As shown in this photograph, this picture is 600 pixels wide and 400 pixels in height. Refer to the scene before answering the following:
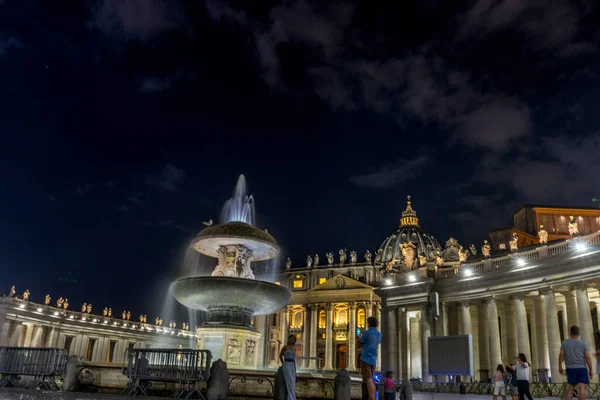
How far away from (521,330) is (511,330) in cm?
430

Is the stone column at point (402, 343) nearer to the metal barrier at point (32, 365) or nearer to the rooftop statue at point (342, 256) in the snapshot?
the metal barrier at point (32, 365)

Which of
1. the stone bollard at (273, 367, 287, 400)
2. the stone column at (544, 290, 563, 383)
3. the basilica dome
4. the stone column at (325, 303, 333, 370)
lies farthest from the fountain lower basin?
the basilica dome

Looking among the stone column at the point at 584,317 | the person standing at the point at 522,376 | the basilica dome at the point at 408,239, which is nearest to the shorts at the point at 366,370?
the person standing at the point at 522,376

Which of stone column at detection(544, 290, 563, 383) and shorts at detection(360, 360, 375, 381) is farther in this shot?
stone column at detection(544, 290, 563, 383)

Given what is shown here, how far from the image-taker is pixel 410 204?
137375 millimetres

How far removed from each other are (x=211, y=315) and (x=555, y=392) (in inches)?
793

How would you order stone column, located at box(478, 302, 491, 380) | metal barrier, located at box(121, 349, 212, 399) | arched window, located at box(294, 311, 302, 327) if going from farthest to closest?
1. arched window, located at box(294, 311, 302, 327)
2. stone column, located at box(478, 302, 491, 380)
3. metal barrier, located at box(121, 349, 212, 399)

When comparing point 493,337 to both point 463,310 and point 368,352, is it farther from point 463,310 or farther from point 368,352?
point 368,352

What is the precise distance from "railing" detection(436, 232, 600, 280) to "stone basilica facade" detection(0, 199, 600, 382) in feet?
0.26

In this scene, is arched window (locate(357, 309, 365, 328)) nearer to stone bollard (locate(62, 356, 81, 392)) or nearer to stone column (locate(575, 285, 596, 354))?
stone column (locate(575, 285, 596, 354))

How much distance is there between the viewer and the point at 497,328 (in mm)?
35250

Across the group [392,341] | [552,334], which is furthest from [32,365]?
[392,341]

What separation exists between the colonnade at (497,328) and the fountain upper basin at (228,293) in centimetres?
1939

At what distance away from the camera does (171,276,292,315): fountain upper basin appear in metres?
19.3
